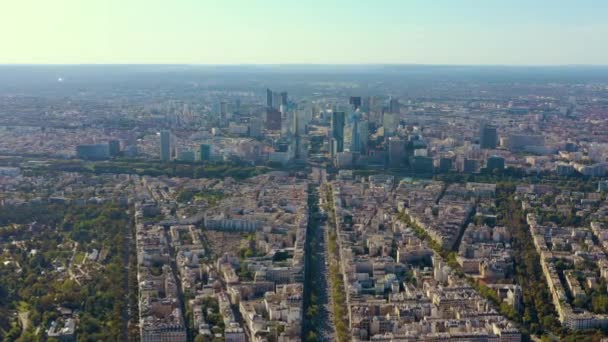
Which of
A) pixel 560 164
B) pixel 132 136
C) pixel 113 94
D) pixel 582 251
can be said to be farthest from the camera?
pixel 113 94

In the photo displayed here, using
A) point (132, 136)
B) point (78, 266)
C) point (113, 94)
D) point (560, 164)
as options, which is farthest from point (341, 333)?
point (113, 94)

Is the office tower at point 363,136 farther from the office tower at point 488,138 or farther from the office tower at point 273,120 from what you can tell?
the office tower at point 273,120

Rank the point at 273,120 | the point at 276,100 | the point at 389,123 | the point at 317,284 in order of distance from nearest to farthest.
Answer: the point at 317,284 < the point at 389,123 < the point at 273,120 < the point at 276,100

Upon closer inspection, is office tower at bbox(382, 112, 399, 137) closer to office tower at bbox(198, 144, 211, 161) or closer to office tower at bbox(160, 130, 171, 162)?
office tower at bbox(198, 144, 211, 161)

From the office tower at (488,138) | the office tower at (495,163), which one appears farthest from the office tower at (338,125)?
the office tower at (495,163)

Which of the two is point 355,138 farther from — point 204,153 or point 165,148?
point 165,148

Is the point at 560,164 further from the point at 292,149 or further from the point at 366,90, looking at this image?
the point at 366,90

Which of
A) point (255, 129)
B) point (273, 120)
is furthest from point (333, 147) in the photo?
point (273, 120)

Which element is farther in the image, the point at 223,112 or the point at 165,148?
the point at 223,112
